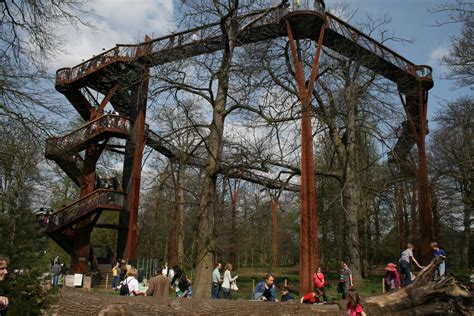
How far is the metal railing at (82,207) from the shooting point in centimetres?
2136

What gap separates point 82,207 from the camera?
2148 cm

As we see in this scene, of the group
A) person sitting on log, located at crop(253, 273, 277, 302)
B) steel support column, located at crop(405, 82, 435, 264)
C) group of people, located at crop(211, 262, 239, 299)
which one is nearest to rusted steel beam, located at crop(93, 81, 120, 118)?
group of people, located at crop(211, 262, 239, 299)

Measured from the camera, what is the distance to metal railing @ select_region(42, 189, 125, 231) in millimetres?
21359

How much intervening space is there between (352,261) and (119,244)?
472 inches

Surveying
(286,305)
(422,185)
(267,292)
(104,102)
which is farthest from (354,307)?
(104,102)

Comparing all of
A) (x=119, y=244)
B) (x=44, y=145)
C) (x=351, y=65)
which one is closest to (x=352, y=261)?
(x=351, y=65)

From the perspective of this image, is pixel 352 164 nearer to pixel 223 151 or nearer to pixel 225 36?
pixel 223 151

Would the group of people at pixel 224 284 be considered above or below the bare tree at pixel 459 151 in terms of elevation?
below

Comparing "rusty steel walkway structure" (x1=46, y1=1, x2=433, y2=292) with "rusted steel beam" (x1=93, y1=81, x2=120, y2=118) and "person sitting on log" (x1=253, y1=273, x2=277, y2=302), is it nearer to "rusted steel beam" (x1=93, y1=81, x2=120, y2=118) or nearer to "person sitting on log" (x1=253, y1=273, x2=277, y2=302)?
"rusted steel beam" (x1=93, y1=81, x2=120, y2=118)

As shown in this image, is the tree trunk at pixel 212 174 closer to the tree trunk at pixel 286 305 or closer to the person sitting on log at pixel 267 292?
the person sitting on log at pixel 267 292

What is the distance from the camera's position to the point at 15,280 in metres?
7.95

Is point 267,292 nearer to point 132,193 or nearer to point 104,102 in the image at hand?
point 132,193

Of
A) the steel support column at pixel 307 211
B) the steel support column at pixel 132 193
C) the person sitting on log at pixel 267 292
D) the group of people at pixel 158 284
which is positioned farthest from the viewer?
the steel support column at pixel 132 193

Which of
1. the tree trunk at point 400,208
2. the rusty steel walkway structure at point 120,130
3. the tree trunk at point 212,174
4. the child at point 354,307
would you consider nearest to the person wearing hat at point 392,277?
the tree trunk at point 212,174
